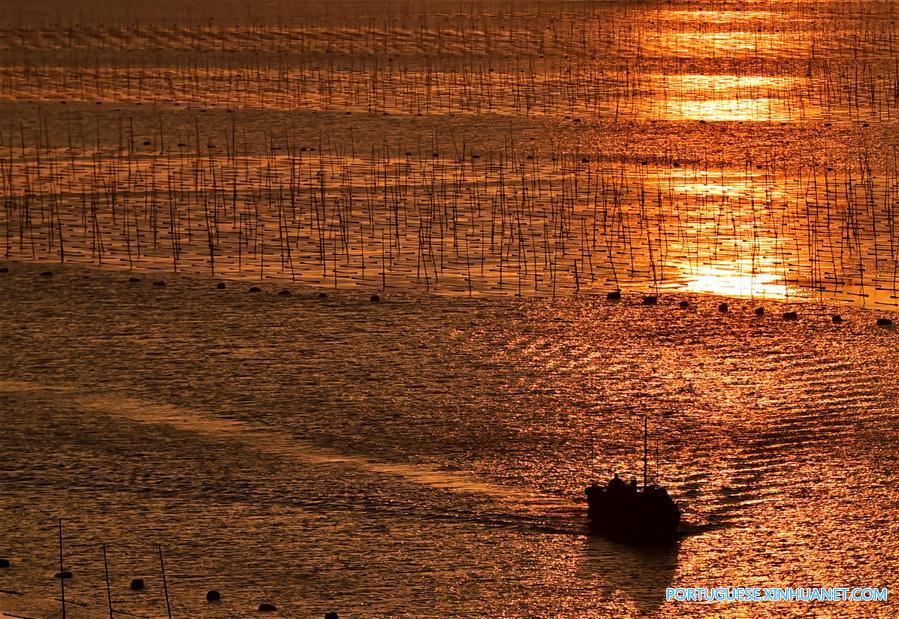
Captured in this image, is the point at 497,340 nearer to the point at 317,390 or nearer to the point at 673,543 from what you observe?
the point at 317,390

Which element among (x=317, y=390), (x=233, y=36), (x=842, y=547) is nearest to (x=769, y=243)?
(x=317, y=390)

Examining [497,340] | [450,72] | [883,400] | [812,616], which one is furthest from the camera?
[450,72]

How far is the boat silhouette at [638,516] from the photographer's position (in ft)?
48.0

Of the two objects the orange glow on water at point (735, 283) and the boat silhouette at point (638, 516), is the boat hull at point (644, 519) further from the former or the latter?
the orange glow on water at point (735, 283)

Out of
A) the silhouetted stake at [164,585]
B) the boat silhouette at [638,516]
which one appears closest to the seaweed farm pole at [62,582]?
the silhouetted stake at [164,585]

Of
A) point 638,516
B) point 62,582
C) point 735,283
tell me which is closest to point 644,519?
point 638,516

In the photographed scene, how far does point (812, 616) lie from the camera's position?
1352 cm

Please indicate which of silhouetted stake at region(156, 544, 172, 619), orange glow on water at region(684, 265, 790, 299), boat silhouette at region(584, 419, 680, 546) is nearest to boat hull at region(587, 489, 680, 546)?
boat silhouette at region(584, 419, 680, 546)

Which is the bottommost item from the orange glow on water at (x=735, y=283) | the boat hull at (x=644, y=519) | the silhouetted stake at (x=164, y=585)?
the orange glow on water at (x=735, y=283)

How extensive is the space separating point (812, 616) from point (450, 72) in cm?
3296

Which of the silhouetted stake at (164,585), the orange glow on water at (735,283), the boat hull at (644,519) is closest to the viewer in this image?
the silhouetted stake at (164,585)

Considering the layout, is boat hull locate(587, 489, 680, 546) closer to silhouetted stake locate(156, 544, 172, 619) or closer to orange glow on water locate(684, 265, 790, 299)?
silhouetted stake locate(156, 544, 172, 619)

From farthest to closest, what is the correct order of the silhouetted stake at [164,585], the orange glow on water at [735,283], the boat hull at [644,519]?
the orange glow on water at [735,283] → the boat hull at [644,519] → the silhouetted stake at [164,585]

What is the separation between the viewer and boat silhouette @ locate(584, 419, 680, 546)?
1464 centimetres
